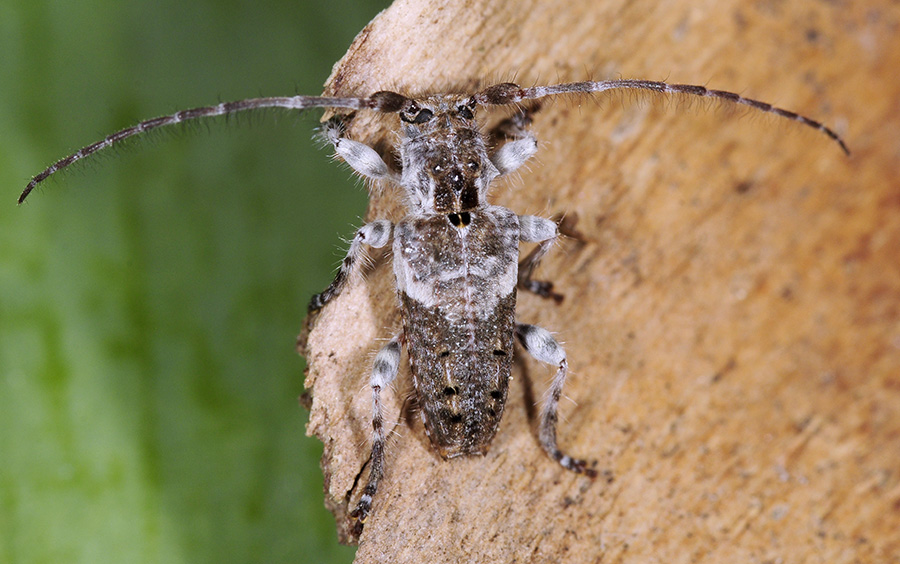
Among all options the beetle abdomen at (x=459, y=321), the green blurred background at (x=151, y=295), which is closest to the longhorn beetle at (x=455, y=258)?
the beetle abdomen at (x=459, y=321)

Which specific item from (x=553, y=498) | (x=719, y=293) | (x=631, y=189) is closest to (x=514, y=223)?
(x=631, y=189)

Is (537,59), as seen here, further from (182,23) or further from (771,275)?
(182,23)

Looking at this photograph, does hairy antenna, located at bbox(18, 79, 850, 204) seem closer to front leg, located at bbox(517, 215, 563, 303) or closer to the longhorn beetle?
the longhorn beetle

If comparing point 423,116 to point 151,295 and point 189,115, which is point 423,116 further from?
point 151,295

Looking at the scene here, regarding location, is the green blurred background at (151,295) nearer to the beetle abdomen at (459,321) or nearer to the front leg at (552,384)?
the beetle abdomen at (459,321)

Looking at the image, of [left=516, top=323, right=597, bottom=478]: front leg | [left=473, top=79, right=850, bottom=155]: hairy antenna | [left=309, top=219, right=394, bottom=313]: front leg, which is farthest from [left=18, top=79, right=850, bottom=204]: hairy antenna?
[left=516, top=323, right=597, bottom=478]: front leg

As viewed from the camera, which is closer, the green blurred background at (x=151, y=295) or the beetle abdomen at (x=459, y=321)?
the green blurred background at (x=151, y=295)
